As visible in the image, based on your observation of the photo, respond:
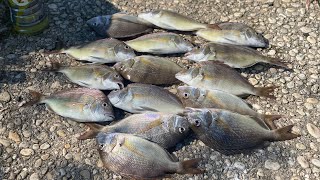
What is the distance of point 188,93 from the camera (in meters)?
3.65

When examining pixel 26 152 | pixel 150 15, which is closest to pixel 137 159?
pixel 26 152

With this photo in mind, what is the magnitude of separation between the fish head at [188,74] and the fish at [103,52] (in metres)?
0.53

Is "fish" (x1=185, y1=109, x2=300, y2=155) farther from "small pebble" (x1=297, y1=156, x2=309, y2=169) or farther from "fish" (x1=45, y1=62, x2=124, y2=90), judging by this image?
"fish" (x1=45, y1=62, x2=124, y2=90)

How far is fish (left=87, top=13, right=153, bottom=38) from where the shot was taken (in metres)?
4.36

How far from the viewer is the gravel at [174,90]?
3.38m

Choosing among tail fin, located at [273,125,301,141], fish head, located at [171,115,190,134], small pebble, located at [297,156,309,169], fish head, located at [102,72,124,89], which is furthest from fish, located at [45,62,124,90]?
small pebble, located at [297,156,309,169]

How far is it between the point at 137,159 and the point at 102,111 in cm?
58

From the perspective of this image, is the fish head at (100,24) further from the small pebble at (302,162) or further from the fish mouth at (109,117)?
the small pebble at (302,162)

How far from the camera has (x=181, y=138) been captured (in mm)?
3426

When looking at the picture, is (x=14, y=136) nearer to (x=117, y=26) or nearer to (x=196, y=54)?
(x=117, y=26)

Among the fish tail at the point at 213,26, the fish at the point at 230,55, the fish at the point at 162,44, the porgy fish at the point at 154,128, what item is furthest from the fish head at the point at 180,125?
the fish tail at the point at 213,26

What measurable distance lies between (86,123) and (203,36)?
5.31ft

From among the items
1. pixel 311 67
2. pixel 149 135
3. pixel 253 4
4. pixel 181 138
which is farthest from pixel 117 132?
pixel 253 4

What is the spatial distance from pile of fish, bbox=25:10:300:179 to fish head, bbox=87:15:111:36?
0.4 inches
